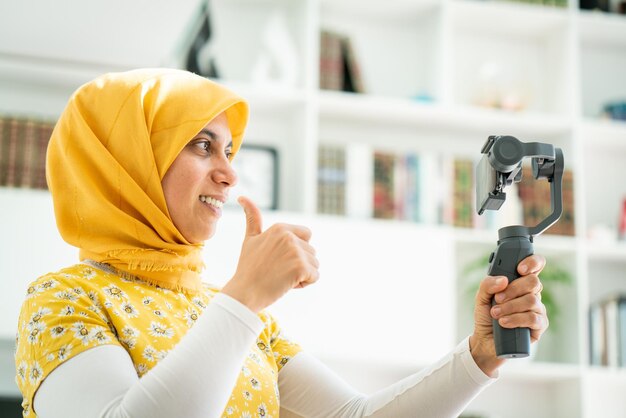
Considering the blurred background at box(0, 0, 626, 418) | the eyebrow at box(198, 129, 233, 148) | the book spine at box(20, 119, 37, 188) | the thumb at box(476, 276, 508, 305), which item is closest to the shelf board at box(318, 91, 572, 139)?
the blurred background at box(0, 0, 626, 418)

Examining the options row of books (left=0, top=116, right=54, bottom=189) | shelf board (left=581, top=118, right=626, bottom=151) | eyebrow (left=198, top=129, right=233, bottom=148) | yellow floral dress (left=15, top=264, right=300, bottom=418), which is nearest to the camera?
yellow floral dress (left=15, top=264, right=300, bottom=418)

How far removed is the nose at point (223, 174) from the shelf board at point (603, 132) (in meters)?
2.32

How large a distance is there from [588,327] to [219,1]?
179cm

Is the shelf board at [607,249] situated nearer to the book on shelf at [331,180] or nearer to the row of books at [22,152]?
the book on shelf at [331,180]

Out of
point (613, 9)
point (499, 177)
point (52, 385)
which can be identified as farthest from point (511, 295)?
point (613, 9)

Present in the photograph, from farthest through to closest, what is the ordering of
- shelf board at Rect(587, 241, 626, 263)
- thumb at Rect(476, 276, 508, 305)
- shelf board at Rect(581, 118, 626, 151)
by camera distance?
1. shelf board at Rect(581, 118, 626, 151)
2. shelf board at Rect(587, 241, 626, 263)
3. thumb at Rect(476, 276, 508, 305)

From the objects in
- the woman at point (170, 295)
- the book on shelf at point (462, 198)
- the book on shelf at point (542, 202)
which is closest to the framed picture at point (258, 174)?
the book on shelf at point (462, 198)

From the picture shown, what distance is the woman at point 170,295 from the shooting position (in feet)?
3.94

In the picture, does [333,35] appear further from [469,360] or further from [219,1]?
[469,360]

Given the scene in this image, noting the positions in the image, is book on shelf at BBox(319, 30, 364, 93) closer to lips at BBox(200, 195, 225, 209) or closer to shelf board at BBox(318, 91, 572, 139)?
→ shelf board at BBox(318, 91, 572, 139)

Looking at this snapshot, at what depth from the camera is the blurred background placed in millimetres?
3037

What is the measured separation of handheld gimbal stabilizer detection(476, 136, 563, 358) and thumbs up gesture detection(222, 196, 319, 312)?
292 mm

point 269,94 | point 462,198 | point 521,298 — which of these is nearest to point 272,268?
point 521,298

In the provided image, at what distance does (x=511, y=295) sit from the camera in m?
1.38
